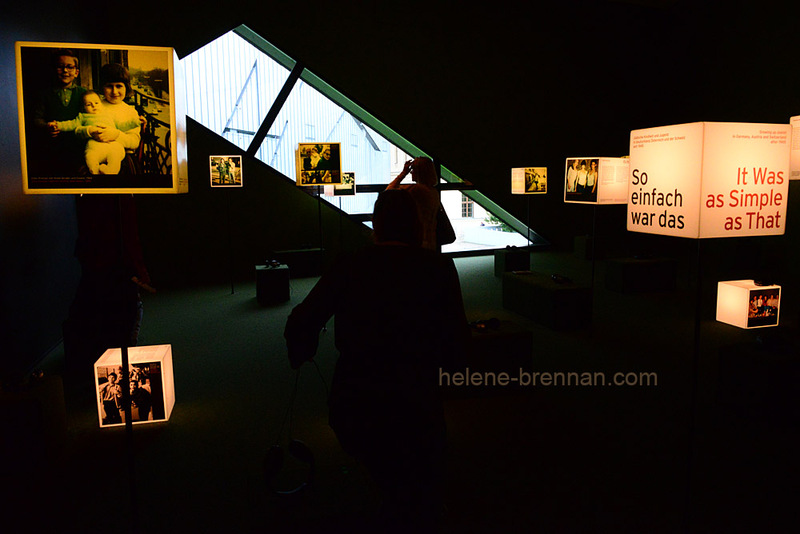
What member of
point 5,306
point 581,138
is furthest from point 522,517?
point 581,138

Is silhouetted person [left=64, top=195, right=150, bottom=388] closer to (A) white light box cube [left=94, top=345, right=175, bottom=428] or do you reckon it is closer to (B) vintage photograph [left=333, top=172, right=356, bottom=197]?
(A) white light box cube [left=94, top=345, right=175, bottom=428]

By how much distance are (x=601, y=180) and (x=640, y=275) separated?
191 centimetres

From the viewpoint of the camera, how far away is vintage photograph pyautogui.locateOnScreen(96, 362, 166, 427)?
326cm

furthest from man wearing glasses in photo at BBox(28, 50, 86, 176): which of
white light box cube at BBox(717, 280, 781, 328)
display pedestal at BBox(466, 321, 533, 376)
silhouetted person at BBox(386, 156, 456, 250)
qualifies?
white light box cube at BBox(717, 280, 781, 328)

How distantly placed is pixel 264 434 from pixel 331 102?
7.72 meters

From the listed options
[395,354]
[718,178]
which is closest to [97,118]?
[395,354]

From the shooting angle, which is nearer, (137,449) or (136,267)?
(137,449)

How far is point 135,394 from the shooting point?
3328 mm

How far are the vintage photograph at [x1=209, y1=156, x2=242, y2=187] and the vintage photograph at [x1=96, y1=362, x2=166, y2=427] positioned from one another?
4.71m

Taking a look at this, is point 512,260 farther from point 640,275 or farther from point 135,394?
point 135,394

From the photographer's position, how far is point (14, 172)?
14.1 ft

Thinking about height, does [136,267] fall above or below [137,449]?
above

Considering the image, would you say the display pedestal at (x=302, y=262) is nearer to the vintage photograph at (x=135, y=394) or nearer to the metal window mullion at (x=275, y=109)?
the metal window mullion at (x=275, y=109)

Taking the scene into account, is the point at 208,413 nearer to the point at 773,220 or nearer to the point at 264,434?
the point at 264,434
